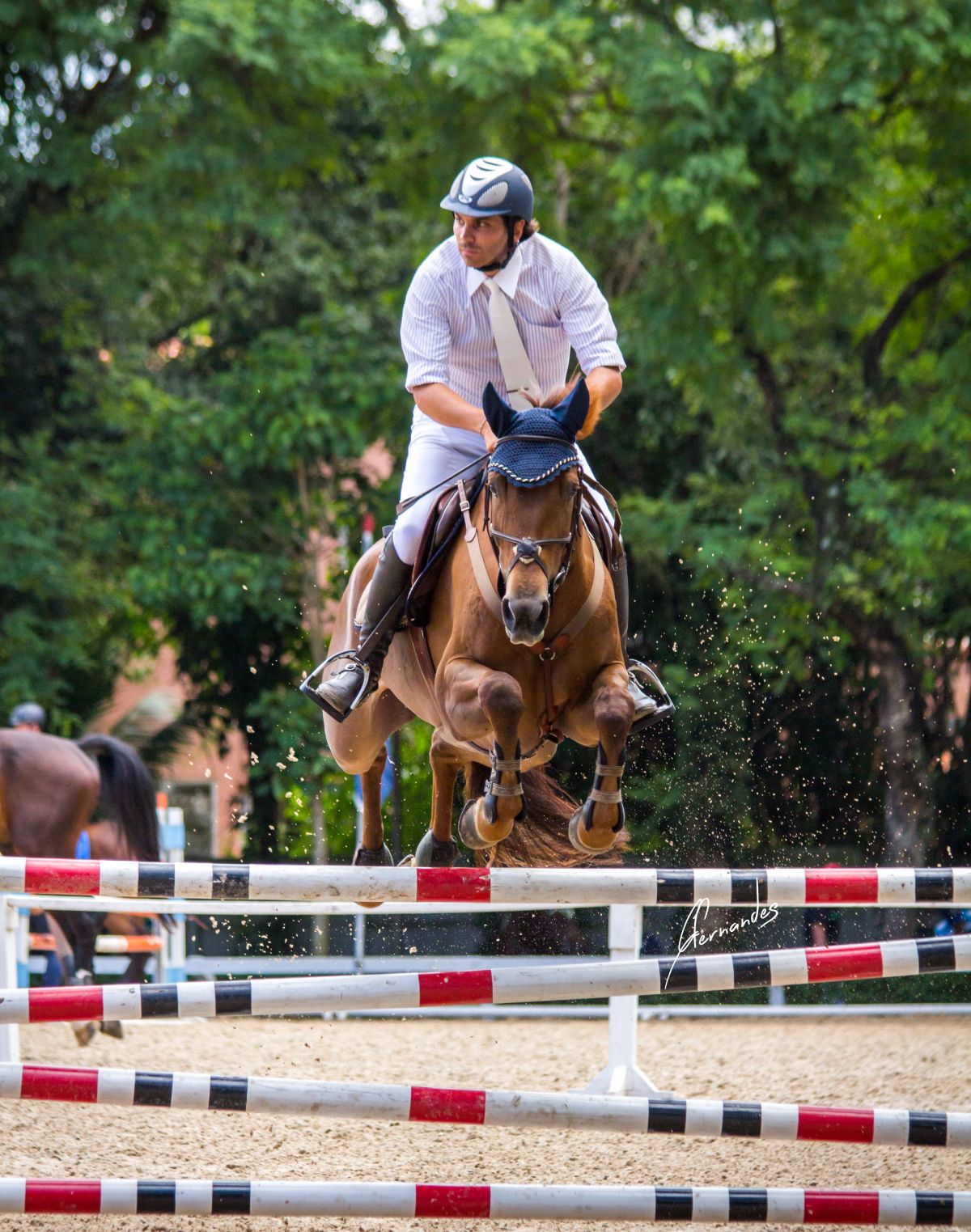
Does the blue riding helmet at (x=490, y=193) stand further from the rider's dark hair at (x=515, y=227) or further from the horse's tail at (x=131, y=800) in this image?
the horse's tail at (x=131, y=800)

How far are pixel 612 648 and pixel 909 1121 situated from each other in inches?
57.9

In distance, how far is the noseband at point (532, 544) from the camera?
12.8 ft

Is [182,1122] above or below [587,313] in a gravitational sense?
below

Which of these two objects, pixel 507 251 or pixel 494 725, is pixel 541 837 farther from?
pixel 507 251

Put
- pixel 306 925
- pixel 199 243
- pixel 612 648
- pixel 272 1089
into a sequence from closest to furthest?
pixel 272 1089 < pixel 612 648 < pixel 306 925 < pixel 199 243

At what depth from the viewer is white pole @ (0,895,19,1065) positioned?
7203mm

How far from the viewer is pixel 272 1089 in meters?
3.54

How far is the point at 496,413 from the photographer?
411cm

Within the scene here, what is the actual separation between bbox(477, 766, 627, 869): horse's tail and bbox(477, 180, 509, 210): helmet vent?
2.06 metres

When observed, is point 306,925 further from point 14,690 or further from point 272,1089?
point 272,1089

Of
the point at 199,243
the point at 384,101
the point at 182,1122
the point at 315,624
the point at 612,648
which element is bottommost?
the point at 182,1122

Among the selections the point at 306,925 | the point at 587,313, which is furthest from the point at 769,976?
the point at 306,925

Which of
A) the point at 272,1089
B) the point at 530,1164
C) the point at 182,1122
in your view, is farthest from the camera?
the point at 182,1122

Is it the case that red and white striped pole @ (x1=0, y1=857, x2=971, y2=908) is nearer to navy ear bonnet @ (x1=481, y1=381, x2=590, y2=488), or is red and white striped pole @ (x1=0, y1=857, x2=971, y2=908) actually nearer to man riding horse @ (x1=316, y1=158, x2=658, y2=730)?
man riding horse @ (x1=316, y1=158, x2=658, y2=730)
